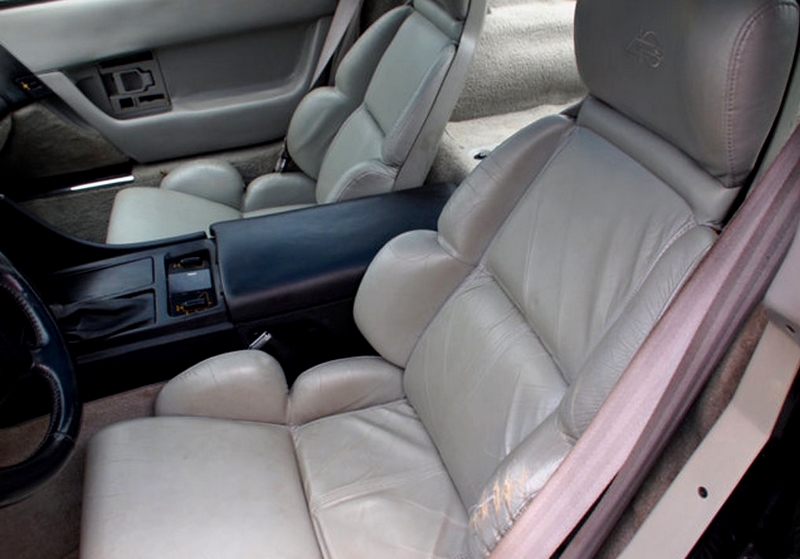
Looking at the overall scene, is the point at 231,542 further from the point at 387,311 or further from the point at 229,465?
the point at 387,311

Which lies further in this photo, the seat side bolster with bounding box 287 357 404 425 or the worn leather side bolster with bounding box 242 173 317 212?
the worn leather side bolster with bounding box 242 173 317 212

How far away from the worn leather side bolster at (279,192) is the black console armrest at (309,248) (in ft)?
1.63

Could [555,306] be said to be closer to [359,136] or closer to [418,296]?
[418,296]

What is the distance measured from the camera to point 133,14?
188 cm

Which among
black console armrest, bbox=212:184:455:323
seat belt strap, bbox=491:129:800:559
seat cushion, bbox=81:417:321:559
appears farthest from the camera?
black console armrest, bbox=212:184:455:323

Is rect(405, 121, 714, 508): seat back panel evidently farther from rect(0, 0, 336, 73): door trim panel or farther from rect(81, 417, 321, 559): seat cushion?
rect(0, 0, 336, 73): door trim panel

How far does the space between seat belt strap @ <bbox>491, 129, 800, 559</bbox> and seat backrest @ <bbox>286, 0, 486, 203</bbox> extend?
0.93 m

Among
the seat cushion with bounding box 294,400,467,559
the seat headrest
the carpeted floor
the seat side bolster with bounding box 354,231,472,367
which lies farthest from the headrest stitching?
the carpeted floor

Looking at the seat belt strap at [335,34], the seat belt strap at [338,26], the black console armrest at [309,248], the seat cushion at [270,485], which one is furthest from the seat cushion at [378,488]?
the seat belt strap at [338,26]

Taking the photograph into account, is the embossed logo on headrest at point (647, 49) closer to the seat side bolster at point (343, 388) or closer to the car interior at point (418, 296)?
the car interior at point (418, 296)

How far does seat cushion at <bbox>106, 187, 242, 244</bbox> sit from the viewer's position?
1.66 m

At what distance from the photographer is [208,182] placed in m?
1.98

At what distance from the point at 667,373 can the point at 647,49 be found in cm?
42

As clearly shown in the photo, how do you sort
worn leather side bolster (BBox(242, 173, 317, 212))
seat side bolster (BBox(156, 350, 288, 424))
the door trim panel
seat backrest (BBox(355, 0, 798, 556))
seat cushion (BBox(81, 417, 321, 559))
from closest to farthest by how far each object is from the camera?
seat backrest (BBox(355, 0, 798, 556)) < seat cushion (BBox(81, 417, 321, 559)) < seat side bolster (BBox(156, 350, 288, 424)) < the door trim panel < worn leather side bolster (BBox(242, 173, 317, 212))
